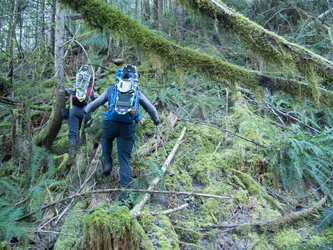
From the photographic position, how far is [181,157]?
523 centimetres

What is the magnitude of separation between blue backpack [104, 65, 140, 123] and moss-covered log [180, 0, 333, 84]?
1.50m

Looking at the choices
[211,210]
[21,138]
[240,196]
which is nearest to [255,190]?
[240,196]

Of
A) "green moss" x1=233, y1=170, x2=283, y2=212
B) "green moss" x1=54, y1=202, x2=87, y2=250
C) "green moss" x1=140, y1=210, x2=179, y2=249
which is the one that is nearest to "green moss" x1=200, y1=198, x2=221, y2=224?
"green moss" x1=140, y1=210, x2=179, y2=249

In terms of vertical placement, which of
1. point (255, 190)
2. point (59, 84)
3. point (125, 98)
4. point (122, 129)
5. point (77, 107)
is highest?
point (125, 98)

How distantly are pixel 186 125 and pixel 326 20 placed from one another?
6.36 metres

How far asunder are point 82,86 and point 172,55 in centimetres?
283

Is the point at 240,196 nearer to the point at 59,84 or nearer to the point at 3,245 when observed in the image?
the point at 3,245

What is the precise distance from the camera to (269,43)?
3.30 metres

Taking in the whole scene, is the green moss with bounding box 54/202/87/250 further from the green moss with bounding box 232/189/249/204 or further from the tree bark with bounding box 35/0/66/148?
the green moss with bounding box 232/189/249/204

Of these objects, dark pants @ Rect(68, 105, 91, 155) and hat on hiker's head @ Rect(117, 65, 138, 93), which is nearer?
hat on hiker's head @ Rect(117, 65, 138, 93)

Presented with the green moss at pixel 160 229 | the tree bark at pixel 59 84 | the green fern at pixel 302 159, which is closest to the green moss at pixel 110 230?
the green moss at pixel 160 229

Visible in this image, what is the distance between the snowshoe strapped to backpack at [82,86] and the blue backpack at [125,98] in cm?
147

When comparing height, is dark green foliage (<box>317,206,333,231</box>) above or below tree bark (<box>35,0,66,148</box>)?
below

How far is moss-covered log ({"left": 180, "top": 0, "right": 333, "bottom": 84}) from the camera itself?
10.8 ft
